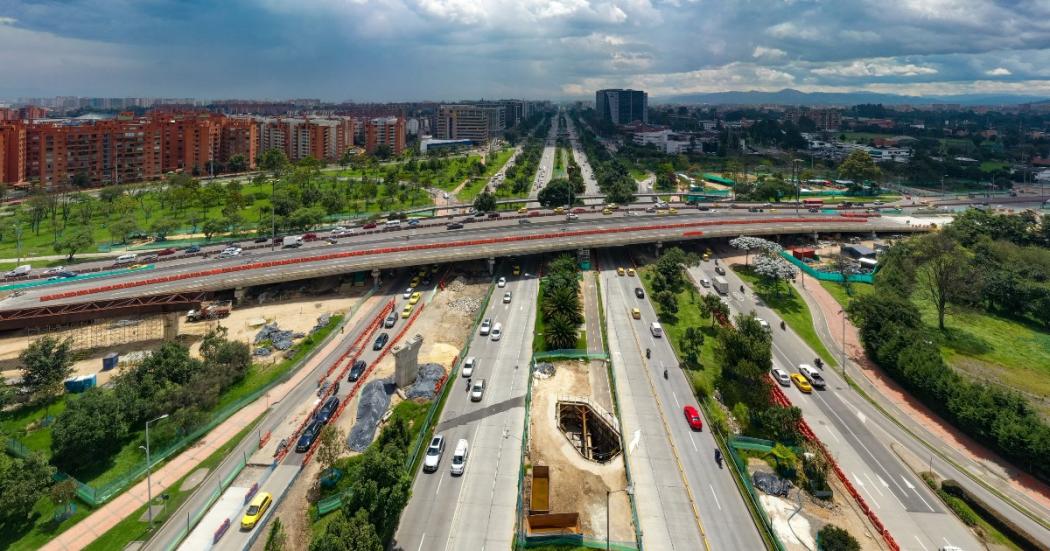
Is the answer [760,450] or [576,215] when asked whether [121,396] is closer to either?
[760,450]

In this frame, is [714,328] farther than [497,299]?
No

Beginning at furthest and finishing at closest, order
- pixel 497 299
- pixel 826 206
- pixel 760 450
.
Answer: pixel 826 206, pixel 497 299, pixel 760 450

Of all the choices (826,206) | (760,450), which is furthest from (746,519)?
(826,206)

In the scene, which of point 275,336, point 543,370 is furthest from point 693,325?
point 275,336

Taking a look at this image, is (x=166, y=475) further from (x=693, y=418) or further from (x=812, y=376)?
(x=812, y=376)

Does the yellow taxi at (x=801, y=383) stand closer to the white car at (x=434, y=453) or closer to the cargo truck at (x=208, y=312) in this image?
the white car at (x=434, y=453)

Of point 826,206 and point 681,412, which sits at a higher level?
point 826,206

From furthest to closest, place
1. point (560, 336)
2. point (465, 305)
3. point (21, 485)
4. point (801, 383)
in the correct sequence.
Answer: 1. point (465, 305)
2. point (560, 336)
3. point (801, 383)
4. point (21, 485)
